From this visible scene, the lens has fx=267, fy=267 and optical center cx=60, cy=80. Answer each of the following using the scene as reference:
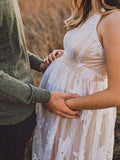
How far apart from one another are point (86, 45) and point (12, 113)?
528 millimetres

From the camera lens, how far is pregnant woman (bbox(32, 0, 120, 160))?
131cm

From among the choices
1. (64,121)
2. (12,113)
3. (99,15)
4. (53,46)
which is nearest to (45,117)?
(64,121)

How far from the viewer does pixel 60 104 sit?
142 cm

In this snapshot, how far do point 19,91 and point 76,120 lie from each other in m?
0.42

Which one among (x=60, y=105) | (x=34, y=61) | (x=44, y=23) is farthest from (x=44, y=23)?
(x=60, y=105)

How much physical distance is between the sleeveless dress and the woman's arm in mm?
133

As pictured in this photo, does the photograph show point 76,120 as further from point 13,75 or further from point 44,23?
point 44,23

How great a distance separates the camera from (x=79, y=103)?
4.62ft

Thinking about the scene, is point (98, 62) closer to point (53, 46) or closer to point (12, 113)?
point (12, 113)

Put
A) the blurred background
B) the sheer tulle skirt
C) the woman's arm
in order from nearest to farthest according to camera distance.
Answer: the woman's arm
the sheer tulle skirt
the blurred background

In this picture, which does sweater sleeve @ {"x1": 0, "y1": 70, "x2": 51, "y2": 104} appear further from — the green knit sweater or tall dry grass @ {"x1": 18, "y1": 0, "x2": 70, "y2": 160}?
tall dry grass @ {"x1": 18, "y1": 0, "x2": 70, "y2": 160}

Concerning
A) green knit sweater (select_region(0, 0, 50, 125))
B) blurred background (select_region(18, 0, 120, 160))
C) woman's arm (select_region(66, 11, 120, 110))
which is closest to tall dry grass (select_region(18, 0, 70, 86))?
blurred background (select_region(18, 0, 120, 160))

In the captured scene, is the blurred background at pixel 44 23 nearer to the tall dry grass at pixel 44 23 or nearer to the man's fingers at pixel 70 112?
the tall dry grass at pixel 44 23

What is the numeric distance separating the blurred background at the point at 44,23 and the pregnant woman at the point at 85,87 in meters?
2.09
